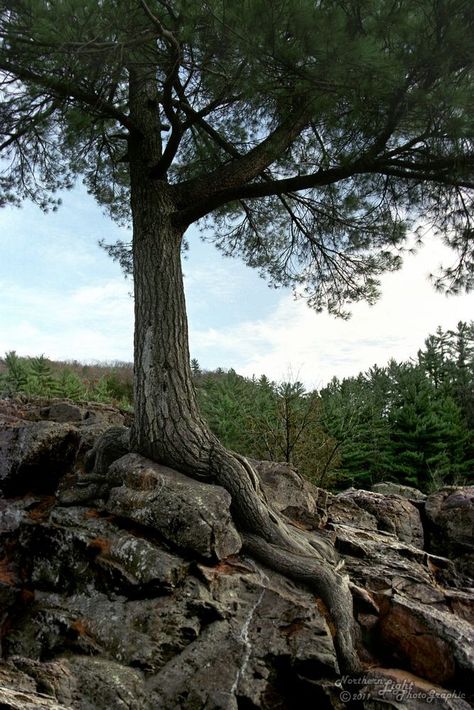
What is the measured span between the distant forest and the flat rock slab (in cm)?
483

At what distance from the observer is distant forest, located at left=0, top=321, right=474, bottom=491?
9758mm

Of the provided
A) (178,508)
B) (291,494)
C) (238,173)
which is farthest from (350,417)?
(178,508)

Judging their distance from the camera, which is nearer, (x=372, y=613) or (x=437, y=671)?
(x=437, y=671)

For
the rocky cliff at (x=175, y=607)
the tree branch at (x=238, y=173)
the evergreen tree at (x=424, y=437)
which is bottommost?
the rocky cliff at (x=175, y=607)

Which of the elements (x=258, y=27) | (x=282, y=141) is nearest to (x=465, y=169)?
(x=282, y=141)

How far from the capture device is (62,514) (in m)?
4.56

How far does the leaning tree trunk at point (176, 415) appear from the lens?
4.33m

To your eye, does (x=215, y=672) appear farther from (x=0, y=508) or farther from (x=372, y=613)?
(x=0, y=508)

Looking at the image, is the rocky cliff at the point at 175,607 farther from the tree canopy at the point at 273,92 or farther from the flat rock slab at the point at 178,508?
the tree canopy at the point at 273,92

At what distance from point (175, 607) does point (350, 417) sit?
339 inches

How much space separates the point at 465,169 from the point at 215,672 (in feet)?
14.7

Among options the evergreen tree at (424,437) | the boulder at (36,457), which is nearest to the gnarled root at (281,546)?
the boulder at (36,457)

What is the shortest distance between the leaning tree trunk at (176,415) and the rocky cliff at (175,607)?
0.15 metres

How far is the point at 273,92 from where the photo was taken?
425 centimetres
